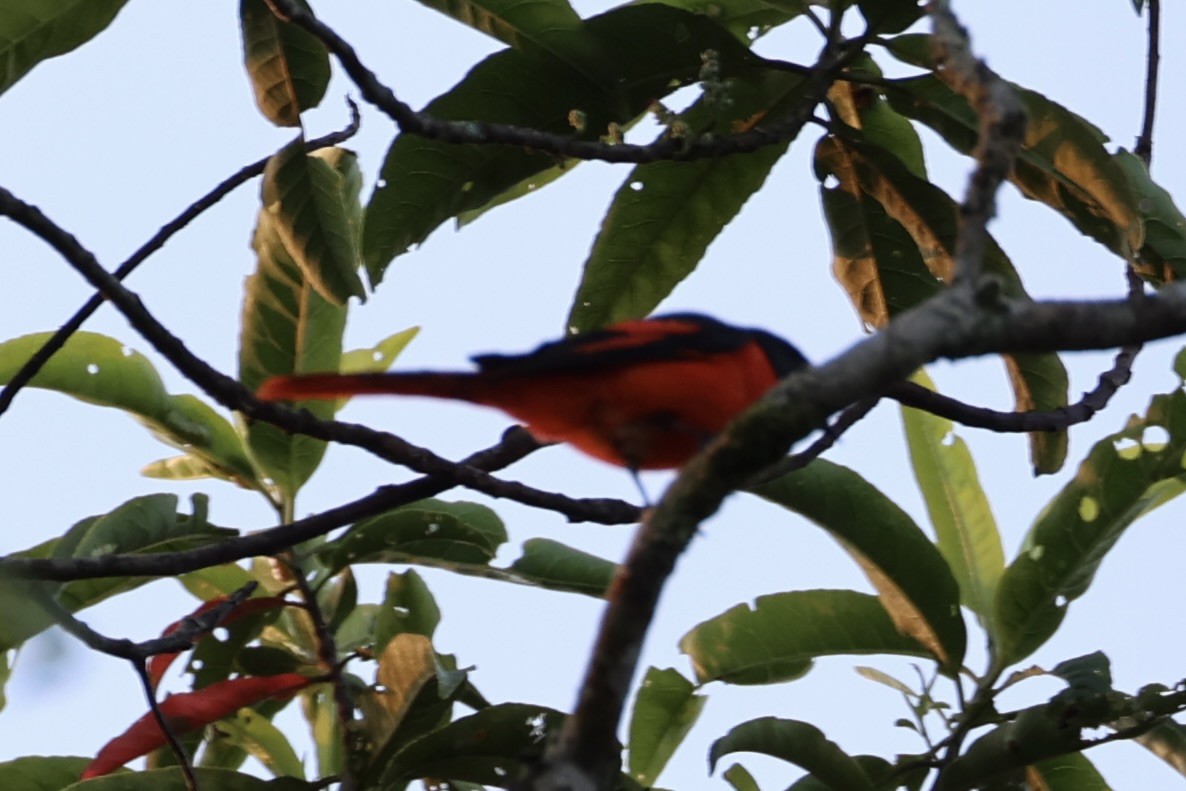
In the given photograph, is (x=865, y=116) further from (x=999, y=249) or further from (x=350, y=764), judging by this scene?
(x=350, y=764)

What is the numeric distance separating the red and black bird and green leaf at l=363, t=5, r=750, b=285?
0.78m

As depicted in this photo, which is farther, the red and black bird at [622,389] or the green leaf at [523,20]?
the green leaf at [523,20]

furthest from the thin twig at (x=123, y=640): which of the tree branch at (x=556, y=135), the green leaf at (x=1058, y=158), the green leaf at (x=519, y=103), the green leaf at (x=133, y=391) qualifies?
the green leaf at (x=1058, y=158)

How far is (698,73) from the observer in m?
4.09

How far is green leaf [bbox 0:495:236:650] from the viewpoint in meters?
3.95

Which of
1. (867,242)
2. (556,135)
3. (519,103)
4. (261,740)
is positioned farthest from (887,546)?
(261,740)

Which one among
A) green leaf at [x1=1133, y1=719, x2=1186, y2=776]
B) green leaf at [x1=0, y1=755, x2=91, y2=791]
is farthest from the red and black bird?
green leaf at [x1=0, y1=755, x2=91, y2=791]

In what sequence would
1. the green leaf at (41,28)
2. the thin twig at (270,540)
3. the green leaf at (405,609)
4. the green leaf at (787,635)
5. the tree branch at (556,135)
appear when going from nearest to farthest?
1. the thin twig at (270,540)
2. the tree branch at (556,135)
3. the green leaf at (41,28)
4. the green leaf at (787,635)
5. the green leaf at (405,609)

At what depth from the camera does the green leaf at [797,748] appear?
3.72m

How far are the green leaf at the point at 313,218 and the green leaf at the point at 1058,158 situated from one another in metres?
1.62

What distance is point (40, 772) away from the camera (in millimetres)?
4301

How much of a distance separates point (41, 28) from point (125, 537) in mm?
1364

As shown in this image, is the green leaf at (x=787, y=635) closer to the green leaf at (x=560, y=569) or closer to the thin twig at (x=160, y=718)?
the green leaf at (x=560, y=569)

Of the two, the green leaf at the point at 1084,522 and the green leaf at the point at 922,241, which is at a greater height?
the green leaf at the point at 922,241
